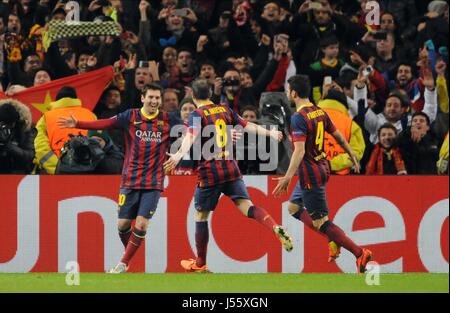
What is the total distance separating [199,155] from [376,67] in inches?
198

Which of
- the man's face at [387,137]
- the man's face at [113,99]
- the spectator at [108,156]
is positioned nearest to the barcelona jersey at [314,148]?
the man's face at [387,137]

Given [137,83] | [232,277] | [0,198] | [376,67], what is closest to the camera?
[232,277]

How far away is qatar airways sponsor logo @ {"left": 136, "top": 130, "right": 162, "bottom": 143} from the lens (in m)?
12.8

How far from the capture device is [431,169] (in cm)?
1523

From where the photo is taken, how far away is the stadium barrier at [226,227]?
1455cm

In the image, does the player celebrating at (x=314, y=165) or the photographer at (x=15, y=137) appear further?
the photographer at (x=15, y=137)

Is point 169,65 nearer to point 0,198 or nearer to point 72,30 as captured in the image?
point 72,30

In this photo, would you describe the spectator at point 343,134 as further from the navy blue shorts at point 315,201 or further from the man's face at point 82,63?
the man's face at point 82,63

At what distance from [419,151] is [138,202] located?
164 inches

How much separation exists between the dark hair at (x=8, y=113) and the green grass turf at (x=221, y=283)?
2287mm

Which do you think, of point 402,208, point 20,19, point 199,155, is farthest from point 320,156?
point 20,19

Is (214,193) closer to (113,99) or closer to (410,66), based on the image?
(113,99)

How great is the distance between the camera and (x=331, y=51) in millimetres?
16688

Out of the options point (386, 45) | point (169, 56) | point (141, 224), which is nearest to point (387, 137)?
point (386, 45)
